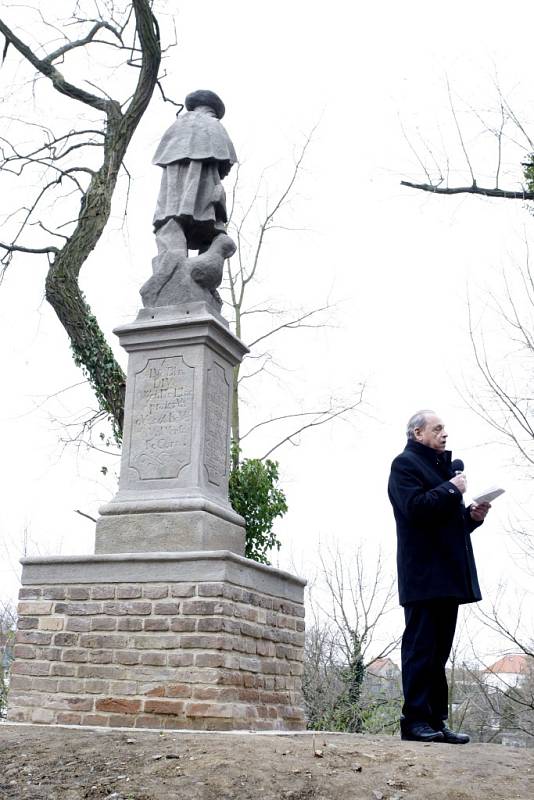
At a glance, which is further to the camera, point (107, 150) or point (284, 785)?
point (107, 150)

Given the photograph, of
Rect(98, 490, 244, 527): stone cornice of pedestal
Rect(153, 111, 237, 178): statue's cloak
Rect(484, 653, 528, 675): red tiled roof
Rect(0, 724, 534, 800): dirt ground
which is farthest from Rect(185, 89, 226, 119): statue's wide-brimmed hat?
Rect(484, 653, 528, 675): red tiled roof

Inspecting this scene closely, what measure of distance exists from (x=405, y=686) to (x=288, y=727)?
210 cm

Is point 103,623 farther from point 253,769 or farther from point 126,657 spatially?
point 253,769

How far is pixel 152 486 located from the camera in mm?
7191

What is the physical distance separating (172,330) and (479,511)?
10.2ft

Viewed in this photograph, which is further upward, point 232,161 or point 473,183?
point 473,183

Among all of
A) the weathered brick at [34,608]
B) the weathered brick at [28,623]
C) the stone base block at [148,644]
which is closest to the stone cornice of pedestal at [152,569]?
the stone base block at [148,644]

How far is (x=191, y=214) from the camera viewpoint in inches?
307

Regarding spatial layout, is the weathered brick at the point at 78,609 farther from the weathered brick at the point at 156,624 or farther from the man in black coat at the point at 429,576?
the man in black coat at the point at 429,576

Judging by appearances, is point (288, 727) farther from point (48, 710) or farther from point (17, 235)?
point (17, 235)

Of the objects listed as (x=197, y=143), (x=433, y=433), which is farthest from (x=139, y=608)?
(x=197, y=143)

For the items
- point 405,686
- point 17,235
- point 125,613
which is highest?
point 17,235

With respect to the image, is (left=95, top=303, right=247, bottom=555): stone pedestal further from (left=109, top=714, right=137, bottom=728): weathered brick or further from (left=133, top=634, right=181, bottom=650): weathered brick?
(left=109, top=714, right=137, bottom=728): weathered brick

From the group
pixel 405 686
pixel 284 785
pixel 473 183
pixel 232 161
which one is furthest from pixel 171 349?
pixel 473 183
